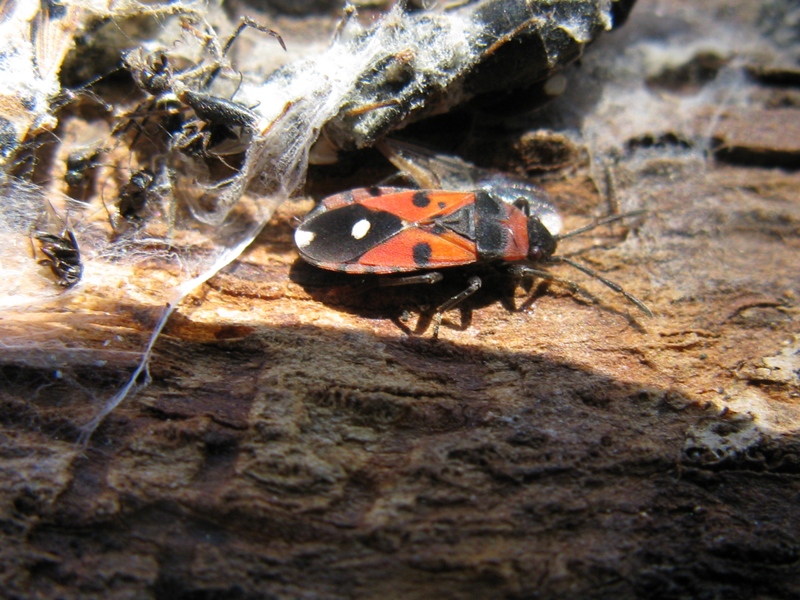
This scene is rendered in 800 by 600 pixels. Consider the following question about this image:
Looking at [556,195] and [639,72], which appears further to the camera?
[639,72]

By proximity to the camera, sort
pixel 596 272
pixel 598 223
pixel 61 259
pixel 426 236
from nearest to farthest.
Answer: pixel 61 259, pixel 426 236, pixel 596 272, pixel 598 223

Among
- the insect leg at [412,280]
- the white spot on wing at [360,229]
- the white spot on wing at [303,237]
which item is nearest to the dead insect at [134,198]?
the white spot on wing at [303,237]

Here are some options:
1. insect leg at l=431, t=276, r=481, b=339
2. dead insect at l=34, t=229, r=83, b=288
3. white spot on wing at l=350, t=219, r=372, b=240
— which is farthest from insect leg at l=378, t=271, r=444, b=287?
dead insect at l=34, t=229, r=83, b=288

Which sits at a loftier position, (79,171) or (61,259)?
(79,171)

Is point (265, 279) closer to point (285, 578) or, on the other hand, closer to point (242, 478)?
point (242, 478)

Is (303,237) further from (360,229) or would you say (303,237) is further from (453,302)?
(453,302)

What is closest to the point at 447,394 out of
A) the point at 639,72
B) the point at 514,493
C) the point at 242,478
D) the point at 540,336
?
the point at 514,493

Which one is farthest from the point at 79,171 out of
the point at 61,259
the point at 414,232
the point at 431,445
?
the point at 431,445
